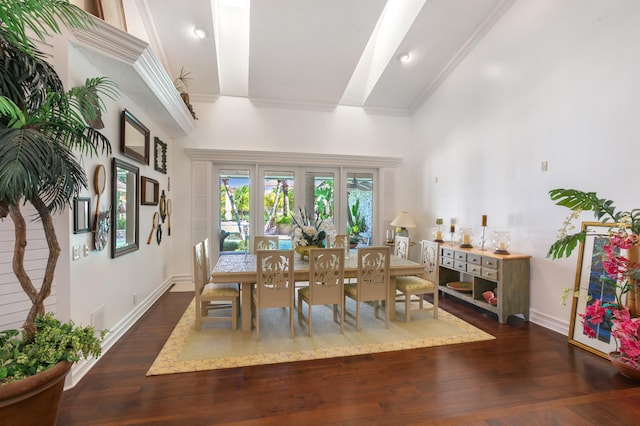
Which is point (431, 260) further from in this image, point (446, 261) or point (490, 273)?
point (446, 261)

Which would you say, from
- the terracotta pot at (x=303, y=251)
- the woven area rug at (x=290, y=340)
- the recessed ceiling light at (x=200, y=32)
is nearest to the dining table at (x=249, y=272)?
the terracotta pot at (x=303, y=251)

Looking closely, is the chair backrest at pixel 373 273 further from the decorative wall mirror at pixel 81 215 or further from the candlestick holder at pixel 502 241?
the decorative wall mirror at pixel 81 215

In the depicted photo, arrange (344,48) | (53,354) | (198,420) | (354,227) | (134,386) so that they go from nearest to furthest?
1. (53,354)
2. (198,420)
3. (134,386)
4. (344,48)
5. (354,227)

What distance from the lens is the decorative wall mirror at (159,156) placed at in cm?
440

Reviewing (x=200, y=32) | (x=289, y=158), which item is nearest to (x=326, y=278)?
(x=289, y=158)

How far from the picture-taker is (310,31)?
14.0 feet

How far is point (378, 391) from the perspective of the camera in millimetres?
2229

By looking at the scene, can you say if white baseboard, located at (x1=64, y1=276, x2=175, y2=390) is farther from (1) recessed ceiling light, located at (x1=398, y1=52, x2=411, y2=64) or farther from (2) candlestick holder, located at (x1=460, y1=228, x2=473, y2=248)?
(1) recessed ceiling light, located at (x1=398, y1=52, x2=411, y2=64)

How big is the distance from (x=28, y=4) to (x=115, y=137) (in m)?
2.02

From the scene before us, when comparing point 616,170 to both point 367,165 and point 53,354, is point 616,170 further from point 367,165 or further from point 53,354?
point 53,354

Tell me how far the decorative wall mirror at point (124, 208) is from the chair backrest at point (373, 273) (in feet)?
8.62

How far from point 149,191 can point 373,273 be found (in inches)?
127

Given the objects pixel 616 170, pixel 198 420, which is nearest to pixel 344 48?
pixel 616 170

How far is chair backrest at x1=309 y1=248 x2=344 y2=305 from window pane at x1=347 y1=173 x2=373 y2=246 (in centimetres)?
290
